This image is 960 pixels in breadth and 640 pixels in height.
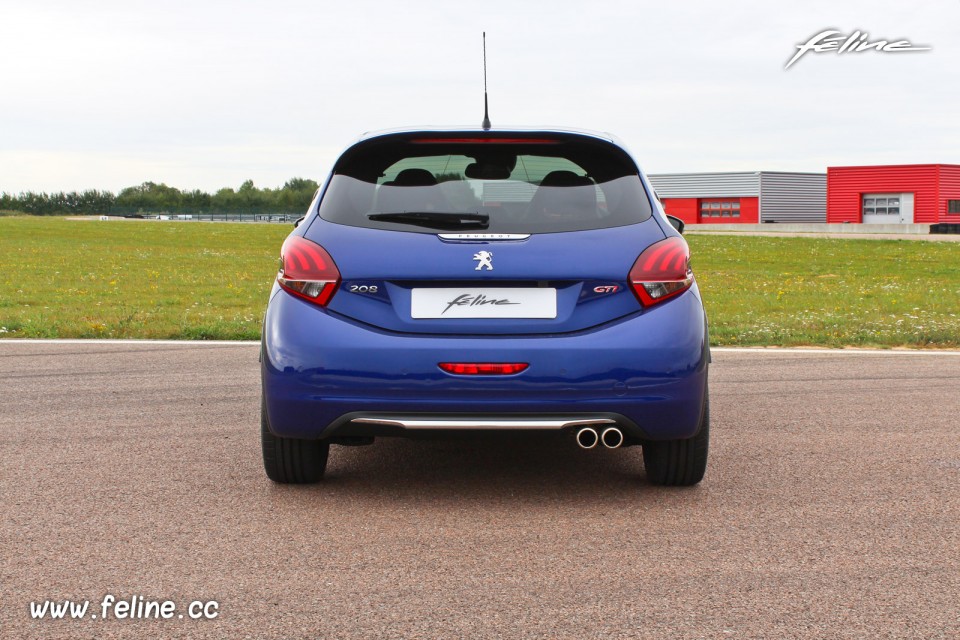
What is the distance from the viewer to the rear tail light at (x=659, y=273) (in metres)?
4.55

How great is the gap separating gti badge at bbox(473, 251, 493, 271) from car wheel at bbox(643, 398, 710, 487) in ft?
3.58

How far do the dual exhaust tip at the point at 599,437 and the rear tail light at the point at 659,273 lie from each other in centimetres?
53

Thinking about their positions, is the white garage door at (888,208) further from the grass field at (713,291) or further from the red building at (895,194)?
the grass field at (713,291)

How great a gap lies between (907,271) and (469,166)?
25.2m

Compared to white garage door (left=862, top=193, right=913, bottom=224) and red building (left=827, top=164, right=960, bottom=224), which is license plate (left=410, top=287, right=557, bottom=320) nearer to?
red building (left=827, top=164, right=960, bottom=224)

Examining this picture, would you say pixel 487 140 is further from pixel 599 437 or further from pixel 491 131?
pixel 599 437

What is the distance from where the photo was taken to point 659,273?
15.0 feet

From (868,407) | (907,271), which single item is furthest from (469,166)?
(907,271)

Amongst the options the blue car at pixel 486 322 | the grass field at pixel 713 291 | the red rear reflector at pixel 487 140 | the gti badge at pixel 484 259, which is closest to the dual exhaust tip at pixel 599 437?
the blue car at pixel 486 322

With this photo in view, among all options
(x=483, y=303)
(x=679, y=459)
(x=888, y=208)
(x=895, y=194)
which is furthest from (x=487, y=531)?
(x=888, y=208)

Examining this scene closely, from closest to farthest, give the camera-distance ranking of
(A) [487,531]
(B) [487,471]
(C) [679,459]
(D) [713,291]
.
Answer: (A) [487,531]
(C) [679,459]
(B) [487,471]
(D) [713,291]

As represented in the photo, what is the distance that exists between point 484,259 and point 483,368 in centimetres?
44

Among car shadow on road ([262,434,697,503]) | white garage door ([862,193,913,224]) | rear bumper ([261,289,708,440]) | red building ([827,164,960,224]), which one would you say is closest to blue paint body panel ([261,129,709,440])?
rear bumper ([261,289,708,440])

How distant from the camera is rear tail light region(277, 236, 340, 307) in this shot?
15.0 ft
